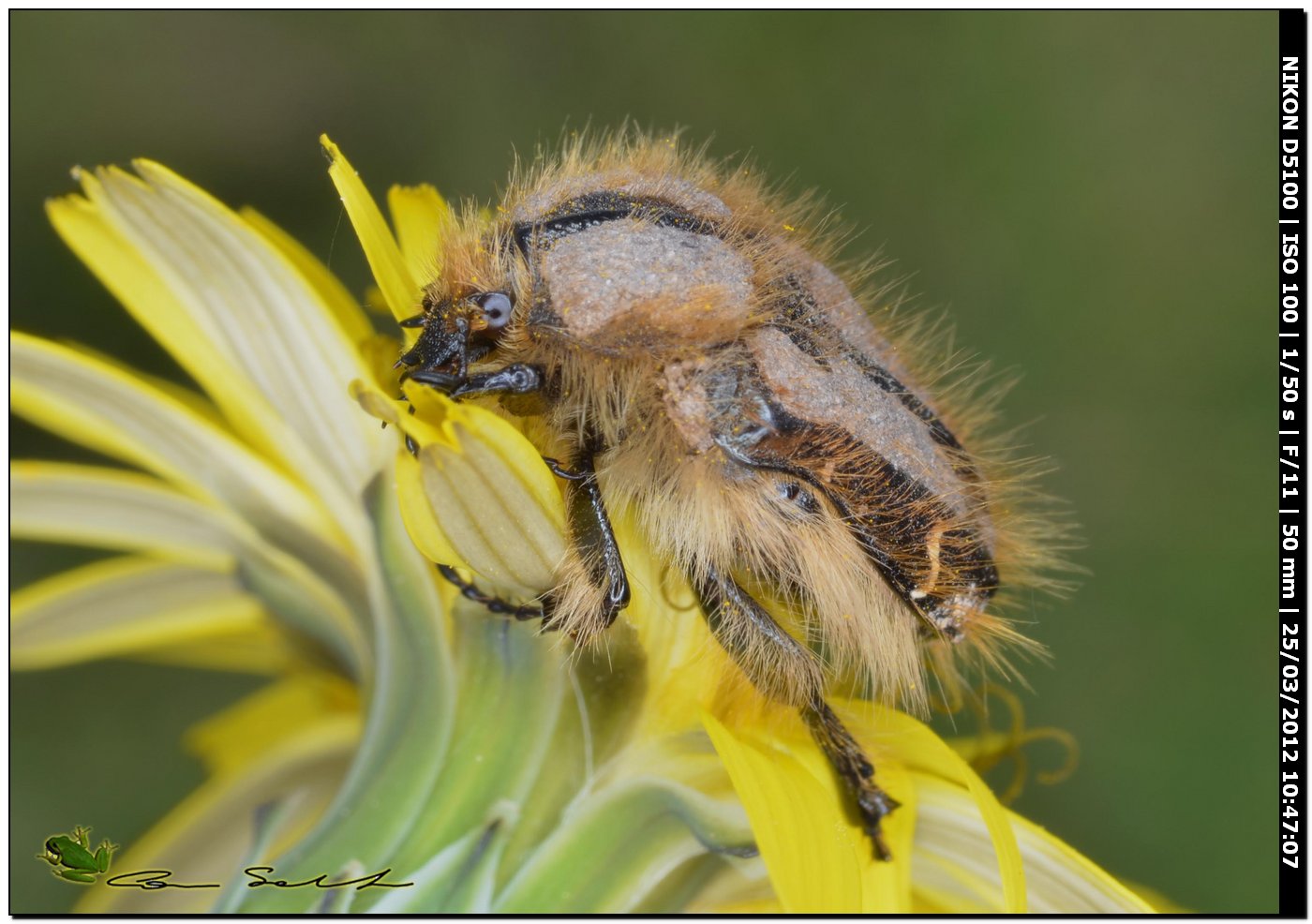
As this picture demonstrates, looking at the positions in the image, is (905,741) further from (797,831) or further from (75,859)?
(75,859)

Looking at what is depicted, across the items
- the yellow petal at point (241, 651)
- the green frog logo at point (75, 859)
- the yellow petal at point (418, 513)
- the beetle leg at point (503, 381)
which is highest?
the beetle leg at point (503, 381)

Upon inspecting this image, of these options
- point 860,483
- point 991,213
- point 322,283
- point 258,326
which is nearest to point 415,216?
point 322,283

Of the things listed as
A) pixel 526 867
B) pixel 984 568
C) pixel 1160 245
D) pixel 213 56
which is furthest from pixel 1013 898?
pixel 213 56

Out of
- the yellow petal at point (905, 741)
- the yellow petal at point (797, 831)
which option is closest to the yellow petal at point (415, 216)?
the yellow petal at point (797, 831)

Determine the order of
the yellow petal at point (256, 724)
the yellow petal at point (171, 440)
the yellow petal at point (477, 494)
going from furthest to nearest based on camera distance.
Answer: the yellow petal at point (256, 724) → the yellow petal at point (171, 440) → the yellow petal at point (477, 494)

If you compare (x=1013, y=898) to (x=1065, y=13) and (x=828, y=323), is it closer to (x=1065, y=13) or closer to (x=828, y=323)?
(x=828, y=323)

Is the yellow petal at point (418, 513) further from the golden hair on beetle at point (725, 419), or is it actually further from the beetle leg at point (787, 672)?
the beetle leg at point (787, 672)
